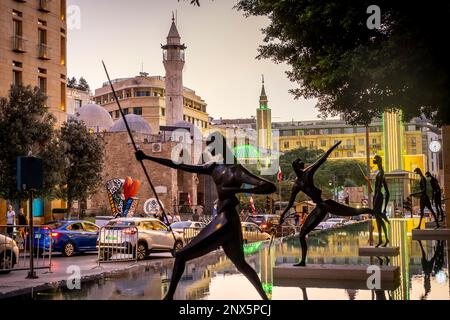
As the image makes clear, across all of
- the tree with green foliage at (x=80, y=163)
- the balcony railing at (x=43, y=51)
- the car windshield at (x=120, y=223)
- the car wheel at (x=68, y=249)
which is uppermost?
the balcony railing at (x=43, y=51)

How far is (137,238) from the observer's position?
20.5m

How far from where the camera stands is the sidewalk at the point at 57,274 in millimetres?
12375

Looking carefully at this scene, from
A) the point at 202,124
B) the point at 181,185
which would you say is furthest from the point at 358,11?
the point at 202,124

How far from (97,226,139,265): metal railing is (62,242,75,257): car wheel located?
350cm

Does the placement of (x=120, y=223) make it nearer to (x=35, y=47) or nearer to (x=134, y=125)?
(x=35, y=47)

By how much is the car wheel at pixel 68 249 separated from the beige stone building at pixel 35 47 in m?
15.6

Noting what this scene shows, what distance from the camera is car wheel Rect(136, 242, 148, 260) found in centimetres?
2153

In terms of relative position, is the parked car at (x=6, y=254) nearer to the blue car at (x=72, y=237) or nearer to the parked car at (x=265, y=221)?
the blue car at (x=72, y=237)

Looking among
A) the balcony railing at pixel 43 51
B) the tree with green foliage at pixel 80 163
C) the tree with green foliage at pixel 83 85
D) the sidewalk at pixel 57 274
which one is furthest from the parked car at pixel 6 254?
the tree with green foliage at pixel 83 85

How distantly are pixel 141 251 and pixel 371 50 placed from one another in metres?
13.1

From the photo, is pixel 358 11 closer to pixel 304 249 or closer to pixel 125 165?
pixel 304 249

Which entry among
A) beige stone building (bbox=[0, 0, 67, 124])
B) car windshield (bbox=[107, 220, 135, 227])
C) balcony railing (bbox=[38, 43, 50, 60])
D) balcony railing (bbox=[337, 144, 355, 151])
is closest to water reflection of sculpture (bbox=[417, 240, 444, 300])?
car windshield (bbox=[107, 220, 135, 227])

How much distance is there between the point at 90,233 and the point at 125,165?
156ft
